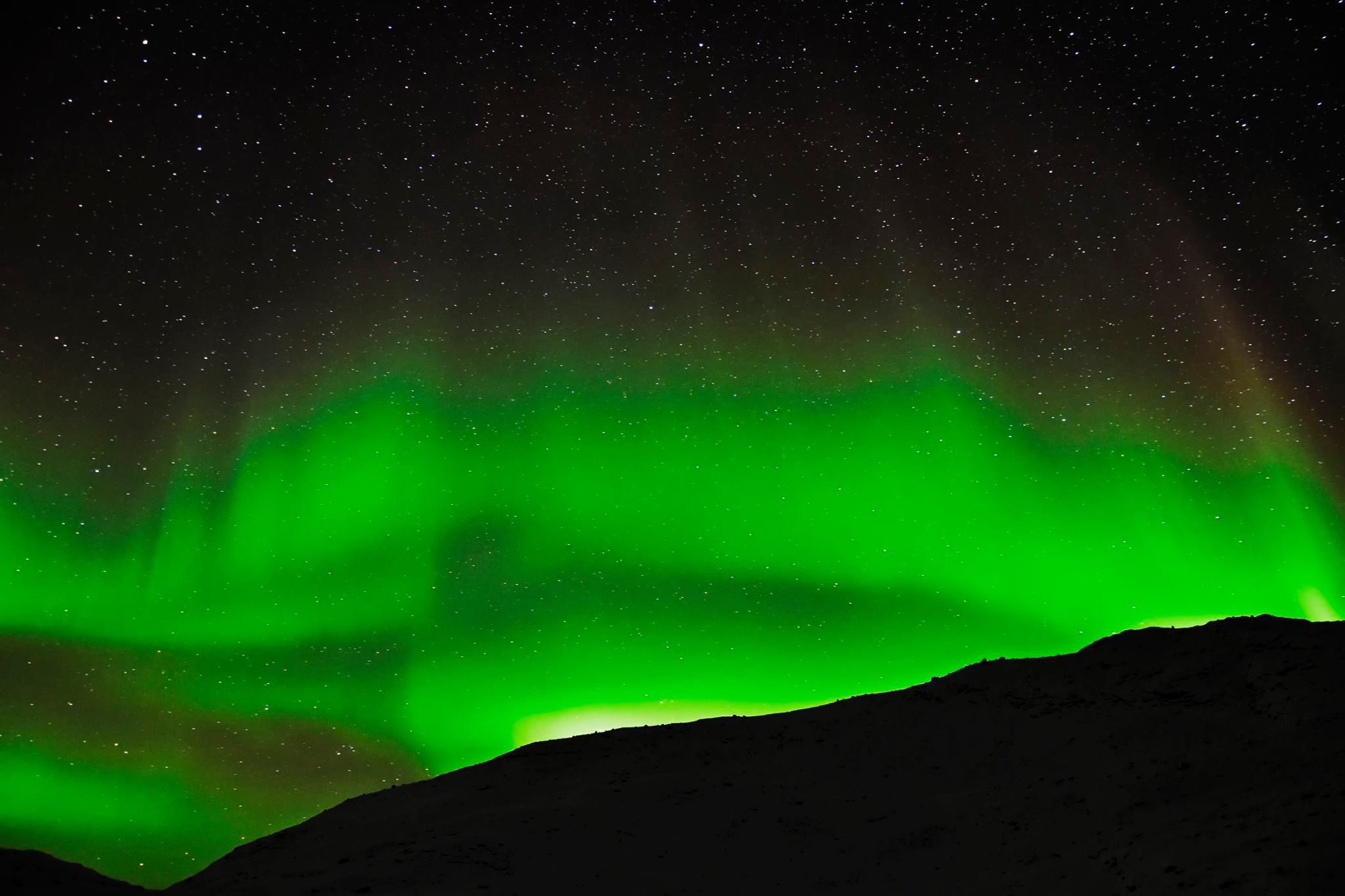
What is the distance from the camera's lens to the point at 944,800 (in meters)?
13.5

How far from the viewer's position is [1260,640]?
15.1m

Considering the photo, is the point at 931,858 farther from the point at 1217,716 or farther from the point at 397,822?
the point at 397,822

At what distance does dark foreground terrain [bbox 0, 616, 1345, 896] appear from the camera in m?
9.82

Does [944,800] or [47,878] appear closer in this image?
[47,878]

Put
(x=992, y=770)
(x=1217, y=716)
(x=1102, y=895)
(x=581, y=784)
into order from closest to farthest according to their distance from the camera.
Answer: (x=1102, y=895)
(x=1217, y=716)
(x=992, y=770)
(x=581, y=784)

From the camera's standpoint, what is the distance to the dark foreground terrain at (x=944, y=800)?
9820 mm

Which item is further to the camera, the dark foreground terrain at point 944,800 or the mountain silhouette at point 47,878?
the dark foreground terrain at point 944,800

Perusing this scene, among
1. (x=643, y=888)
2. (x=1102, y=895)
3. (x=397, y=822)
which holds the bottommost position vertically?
(x=1102, y=895)

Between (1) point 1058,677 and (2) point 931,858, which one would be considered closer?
(2) point 931,858

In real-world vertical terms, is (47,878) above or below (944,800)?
above

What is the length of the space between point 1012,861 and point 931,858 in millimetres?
1189

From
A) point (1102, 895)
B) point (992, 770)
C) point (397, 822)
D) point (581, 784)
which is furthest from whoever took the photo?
point (581, 784)

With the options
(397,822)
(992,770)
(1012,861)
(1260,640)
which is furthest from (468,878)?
(1260,640)

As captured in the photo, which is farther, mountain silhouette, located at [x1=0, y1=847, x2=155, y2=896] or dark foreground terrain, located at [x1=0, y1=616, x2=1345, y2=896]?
dark foreground terrain, located at [x1=0, y1=616, x2=1345, y2=896]
